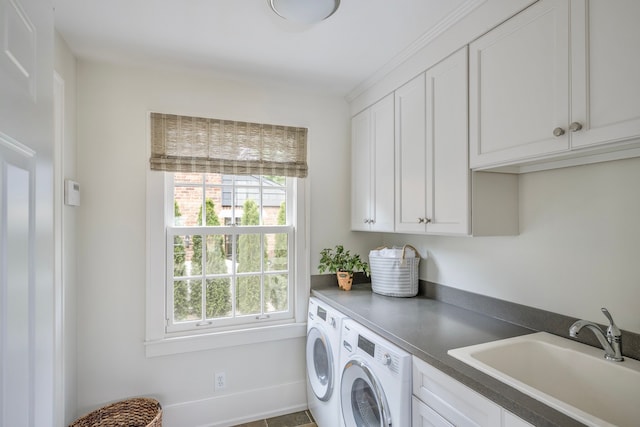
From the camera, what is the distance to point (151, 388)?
214 centimetres

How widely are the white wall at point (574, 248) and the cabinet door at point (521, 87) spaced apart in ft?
1.12

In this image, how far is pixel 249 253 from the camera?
2428 mm

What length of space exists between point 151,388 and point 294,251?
1279 millimetres

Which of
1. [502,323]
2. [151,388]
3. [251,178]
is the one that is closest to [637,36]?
[502,323]

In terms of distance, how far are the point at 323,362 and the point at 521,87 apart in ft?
6.20

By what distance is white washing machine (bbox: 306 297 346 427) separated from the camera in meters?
1.96

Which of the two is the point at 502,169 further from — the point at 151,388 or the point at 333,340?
the point at 151,388

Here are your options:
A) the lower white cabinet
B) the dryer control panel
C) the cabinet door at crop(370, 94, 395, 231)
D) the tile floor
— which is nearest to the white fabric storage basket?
the cabinet door at crop(370, 94, 395, 231)

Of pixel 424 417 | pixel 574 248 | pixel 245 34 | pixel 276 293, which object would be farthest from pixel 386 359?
pixel 245 34

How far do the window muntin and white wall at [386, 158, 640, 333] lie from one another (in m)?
1.37

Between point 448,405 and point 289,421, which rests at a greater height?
point 448,405

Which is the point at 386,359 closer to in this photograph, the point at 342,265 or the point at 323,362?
the point at 323,362

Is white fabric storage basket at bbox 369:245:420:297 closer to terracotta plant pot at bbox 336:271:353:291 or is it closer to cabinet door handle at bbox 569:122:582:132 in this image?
terracotta plant pot at bbox 336:271:353:291

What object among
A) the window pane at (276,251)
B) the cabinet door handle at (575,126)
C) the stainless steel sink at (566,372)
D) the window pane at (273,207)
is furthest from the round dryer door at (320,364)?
the cabinet door handle at (575,126)
